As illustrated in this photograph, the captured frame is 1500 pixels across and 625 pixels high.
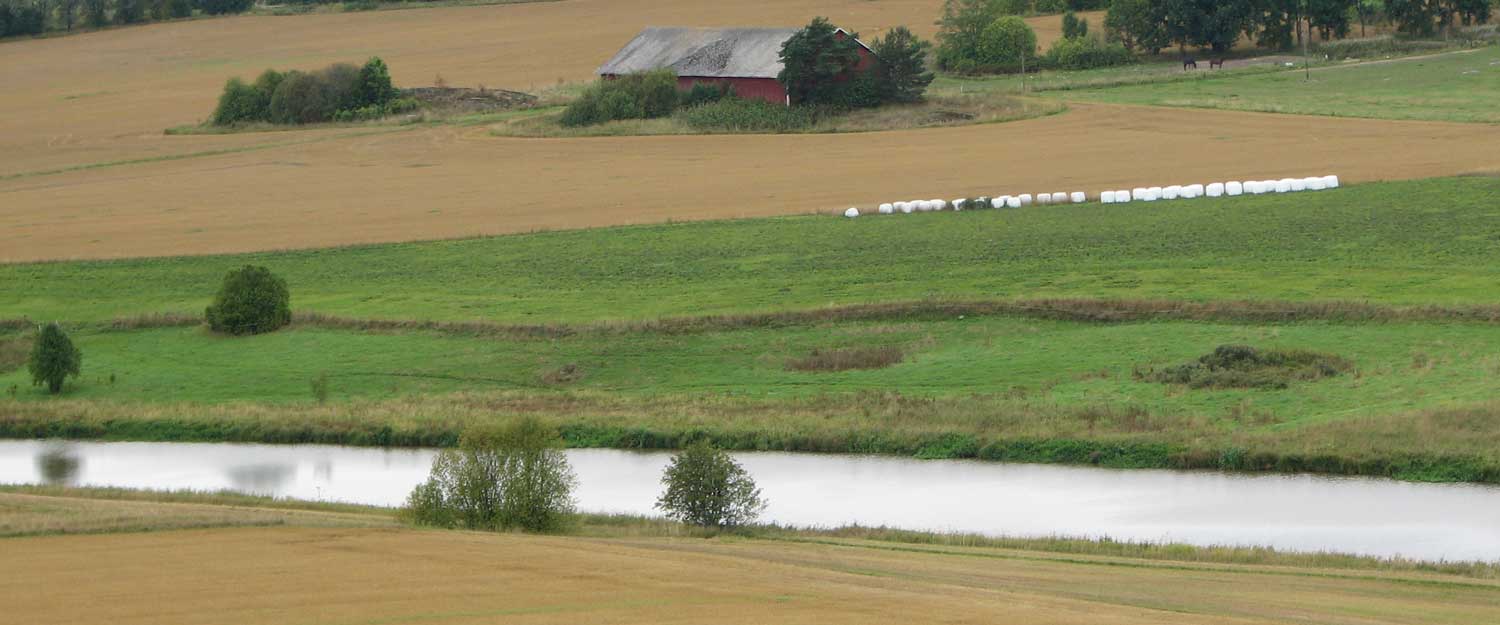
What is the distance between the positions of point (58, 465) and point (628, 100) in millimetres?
54762

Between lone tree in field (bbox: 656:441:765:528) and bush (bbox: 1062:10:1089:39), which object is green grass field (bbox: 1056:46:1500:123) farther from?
lone tree in field (bbox: 656:441:765:528)

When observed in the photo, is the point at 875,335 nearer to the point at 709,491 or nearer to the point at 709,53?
the point at 709,491

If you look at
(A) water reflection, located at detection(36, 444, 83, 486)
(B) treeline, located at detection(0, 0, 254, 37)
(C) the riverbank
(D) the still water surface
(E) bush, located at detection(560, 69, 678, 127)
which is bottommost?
(D) the still water surface

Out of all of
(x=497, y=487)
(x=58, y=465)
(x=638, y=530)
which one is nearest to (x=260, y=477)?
(x=58, y=465)

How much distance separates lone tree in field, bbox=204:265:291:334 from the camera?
52000 mm

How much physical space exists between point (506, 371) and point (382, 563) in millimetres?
22455

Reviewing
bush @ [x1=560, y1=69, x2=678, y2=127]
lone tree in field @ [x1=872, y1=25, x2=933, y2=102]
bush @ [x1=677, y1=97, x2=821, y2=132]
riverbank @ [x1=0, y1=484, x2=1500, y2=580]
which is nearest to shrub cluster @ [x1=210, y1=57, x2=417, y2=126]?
bush @ [x1=560, y1=69, x2=678, y2=127]

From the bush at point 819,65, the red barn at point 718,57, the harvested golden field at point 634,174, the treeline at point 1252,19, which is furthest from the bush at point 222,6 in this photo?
the bush at point 819,65

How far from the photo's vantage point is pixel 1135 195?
62.8 m

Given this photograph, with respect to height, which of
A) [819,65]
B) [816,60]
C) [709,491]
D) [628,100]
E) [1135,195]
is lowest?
[709,491]

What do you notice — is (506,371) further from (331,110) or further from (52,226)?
(331,110)

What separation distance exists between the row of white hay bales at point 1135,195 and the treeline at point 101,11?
110248 millimetres

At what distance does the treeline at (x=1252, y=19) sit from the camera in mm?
110750

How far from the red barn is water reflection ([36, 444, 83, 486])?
2098 inches
